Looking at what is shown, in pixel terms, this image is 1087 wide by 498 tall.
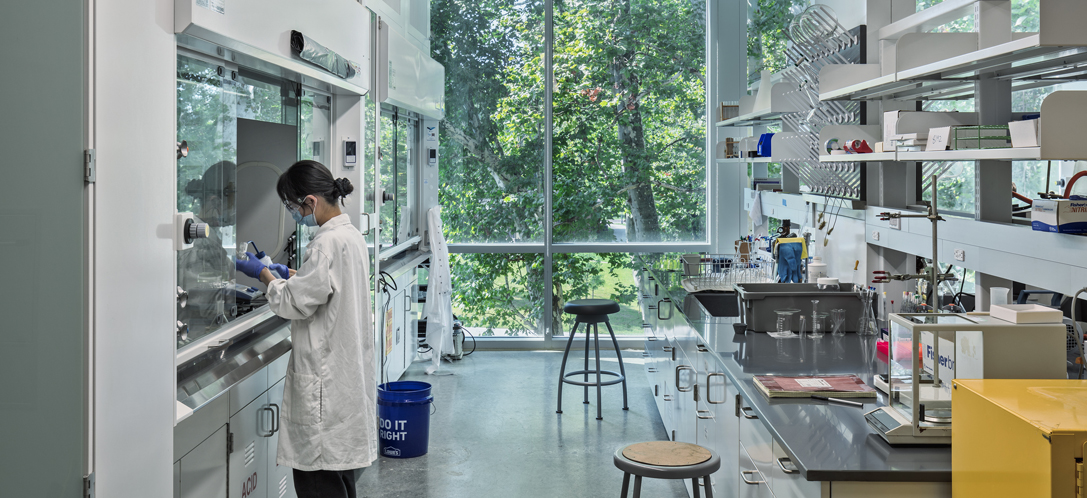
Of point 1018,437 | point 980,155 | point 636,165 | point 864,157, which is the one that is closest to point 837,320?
point 864,157

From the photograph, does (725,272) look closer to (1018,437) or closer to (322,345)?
(322,345)

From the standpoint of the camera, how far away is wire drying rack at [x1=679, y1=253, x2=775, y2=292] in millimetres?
4279

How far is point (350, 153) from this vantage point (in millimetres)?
3781

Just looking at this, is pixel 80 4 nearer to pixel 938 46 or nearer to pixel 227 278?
pixel 227 278

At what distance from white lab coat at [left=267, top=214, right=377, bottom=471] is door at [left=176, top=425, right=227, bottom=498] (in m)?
0.33

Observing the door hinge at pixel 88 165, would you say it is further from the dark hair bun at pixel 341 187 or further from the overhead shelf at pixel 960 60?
the overhead shelf at pixel 960 60

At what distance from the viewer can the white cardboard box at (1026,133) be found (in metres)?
1.82

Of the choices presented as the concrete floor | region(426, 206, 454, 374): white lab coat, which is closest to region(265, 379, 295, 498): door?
the concrete floor

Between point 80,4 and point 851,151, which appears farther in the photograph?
point 851,151

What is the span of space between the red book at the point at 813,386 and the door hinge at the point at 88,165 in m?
1.77

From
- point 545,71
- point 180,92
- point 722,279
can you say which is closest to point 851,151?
point 722,279

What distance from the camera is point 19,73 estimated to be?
1573mm

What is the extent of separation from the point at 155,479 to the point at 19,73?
0.99 meters


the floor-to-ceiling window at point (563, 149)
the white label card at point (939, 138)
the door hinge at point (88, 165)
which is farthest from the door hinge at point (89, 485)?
the floor-to-ceiling window at point (563, 149)
